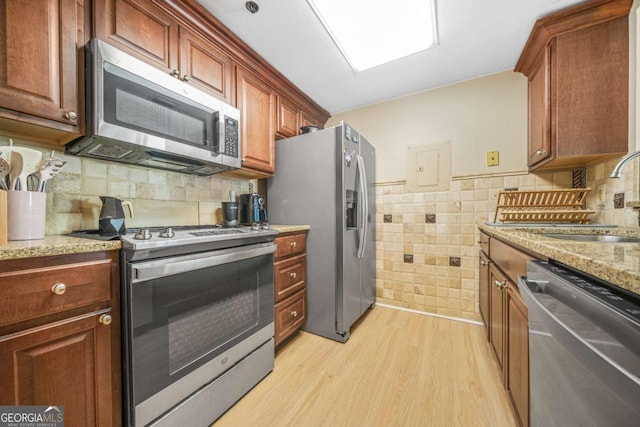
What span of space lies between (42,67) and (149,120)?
355 mm

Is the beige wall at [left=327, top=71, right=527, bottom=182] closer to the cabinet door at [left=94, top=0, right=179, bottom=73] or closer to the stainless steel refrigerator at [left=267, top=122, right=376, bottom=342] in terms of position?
the stainless steel refrigerator at [left=267, top=122, right=376, bottom=342]

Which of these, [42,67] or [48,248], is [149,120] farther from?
[48,248]

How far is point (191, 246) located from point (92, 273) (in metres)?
0.31

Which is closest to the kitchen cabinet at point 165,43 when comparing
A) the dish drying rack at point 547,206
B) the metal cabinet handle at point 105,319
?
the metal cabinet handle at point 105,319

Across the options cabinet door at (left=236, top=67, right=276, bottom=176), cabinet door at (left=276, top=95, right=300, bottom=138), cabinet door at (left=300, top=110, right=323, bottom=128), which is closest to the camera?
cabinet door at (left=236, top=67, right=276, bottom=176)

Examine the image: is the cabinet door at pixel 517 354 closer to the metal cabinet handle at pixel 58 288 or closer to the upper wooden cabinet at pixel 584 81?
the upper wooden cabinet at pixel 584 81

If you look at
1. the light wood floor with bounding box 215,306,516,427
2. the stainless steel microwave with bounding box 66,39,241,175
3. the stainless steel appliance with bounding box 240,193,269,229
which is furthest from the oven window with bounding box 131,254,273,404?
the stainless steel microwave with bounding box 66,39,241,175

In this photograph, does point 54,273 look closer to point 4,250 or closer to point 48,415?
point 4,250

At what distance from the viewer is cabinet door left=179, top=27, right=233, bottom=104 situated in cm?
137

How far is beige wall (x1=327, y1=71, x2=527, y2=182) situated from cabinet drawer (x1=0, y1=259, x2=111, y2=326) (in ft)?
7.40

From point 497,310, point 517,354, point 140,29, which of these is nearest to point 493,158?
point 497,310

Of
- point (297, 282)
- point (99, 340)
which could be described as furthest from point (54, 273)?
point (297, 282)

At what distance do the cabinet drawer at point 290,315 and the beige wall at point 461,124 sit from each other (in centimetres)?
145

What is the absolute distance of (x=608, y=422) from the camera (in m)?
0.36
